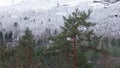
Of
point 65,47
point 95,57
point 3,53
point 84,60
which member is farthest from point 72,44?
point 95,57

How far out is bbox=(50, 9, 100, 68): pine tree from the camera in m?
24.7

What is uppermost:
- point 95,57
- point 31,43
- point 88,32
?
point 88,32

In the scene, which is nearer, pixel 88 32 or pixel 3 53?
pixel 88 32

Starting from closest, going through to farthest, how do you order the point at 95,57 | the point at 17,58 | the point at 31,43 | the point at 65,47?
the point at 17,58 < the point at 65,47 < the point at 31,43 < the point at 95,57

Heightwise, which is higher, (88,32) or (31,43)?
(88,32)

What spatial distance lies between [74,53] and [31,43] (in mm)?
13472

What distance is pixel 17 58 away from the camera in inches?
830

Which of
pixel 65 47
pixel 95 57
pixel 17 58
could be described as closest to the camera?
pixel 17 58

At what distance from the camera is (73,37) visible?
25.3m

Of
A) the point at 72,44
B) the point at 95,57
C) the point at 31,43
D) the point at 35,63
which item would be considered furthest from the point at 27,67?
the point at 95,57

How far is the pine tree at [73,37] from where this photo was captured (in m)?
24.7

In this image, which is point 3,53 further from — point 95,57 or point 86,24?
point 95,57

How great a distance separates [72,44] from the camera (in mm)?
25281

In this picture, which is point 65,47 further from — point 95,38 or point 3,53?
point 3,53
